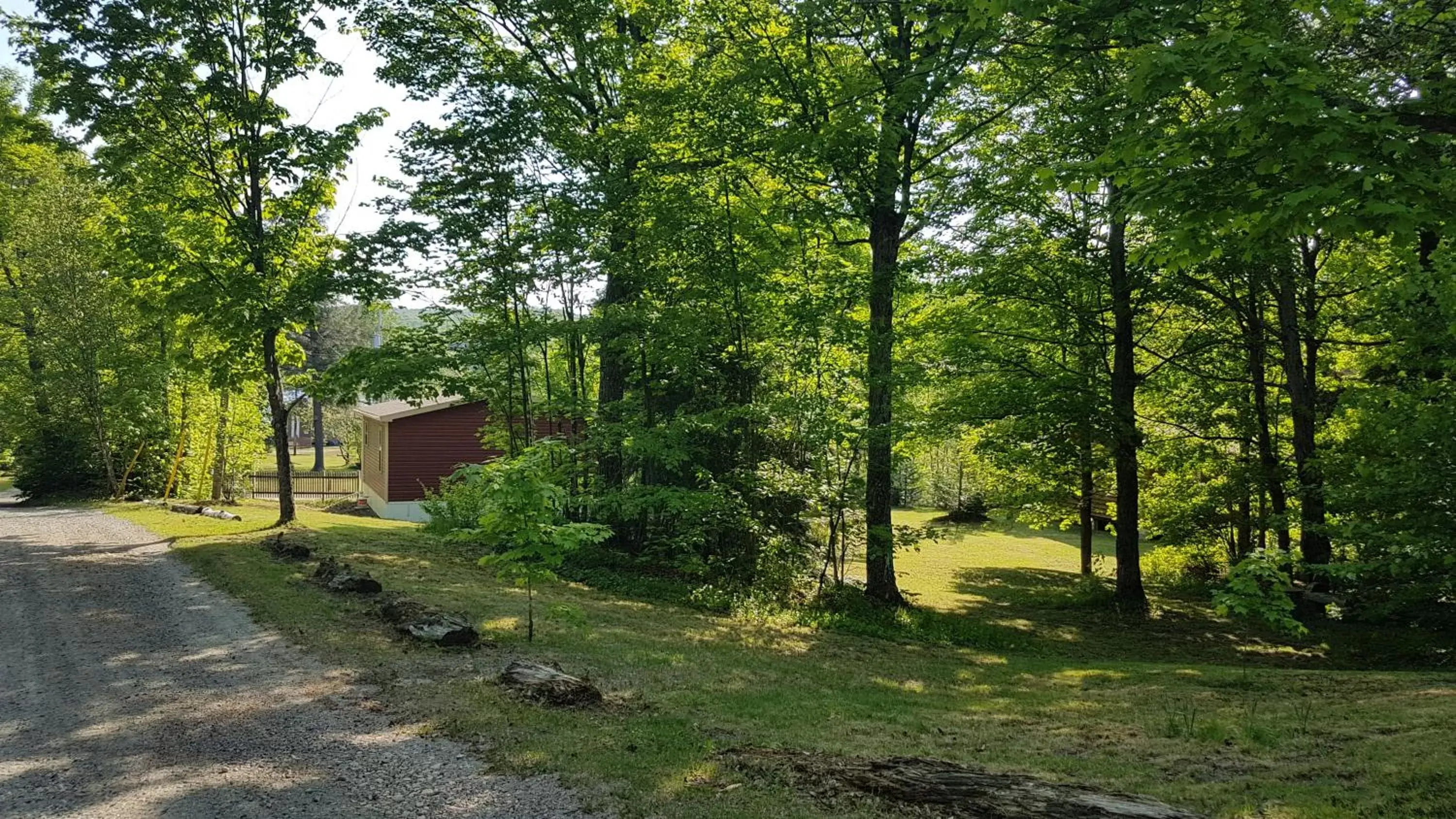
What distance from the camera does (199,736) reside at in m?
5.43

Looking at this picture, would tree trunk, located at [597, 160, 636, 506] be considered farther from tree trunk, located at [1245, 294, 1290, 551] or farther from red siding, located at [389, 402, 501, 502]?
red siding, located at [389, 402, 501, 502]

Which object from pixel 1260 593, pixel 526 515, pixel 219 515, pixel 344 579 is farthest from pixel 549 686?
pixel 219 515

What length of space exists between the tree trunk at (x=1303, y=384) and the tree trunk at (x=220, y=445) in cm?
2604

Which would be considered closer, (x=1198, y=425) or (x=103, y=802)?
(x=103, y=802)

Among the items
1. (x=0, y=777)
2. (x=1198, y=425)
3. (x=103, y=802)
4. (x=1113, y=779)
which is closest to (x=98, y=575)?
(x=0, y=777)

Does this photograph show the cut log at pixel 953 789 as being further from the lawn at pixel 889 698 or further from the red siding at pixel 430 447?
the red siding at pixel 430 447

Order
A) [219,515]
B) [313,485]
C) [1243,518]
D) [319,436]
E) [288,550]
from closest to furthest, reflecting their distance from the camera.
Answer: [288,550] < [1243,518] < [219,515] < [313,485] < [319,436]

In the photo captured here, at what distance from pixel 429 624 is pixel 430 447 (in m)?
21.9

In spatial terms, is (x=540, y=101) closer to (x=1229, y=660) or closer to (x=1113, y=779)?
(x=1113, y=779)

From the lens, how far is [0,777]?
474 centimetres

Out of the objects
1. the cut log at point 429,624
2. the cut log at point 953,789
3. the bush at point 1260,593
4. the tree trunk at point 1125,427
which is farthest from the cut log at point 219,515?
the bush at point 1260,593

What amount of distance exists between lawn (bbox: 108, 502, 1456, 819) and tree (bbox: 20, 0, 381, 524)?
4562 millimetres

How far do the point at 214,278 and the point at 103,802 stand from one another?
1269 centimetres

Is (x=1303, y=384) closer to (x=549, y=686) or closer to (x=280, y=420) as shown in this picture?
(x=549, y=686)
